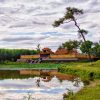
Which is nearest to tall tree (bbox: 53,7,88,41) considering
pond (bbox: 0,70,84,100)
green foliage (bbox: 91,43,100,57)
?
pond (bbox: 0,70,84,100)

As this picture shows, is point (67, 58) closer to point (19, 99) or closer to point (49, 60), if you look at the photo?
point (49, 60)

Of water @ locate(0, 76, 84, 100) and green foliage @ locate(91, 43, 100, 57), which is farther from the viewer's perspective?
green foliage @ locate(91, 43, 100, 57)

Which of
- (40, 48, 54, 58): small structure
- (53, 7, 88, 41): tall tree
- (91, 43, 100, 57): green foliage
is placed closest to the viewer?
(53, 7, 88, 41): tall tree

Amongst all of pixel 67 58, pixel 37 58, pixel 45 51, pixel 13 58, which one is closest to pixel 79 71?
pixel 67 58

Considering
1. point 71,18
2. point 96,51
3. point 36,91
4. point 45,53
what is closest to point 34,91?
point 36,91

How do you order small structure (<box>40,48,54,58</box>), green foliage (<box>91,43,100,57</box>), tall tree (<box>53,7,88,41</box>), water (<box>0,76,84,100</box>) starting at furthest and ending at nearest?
small structure (<box>40,48,54,58</box>) → green foliage (<box>91,43,100,57</box>) → tall tree (<box>53,7,88,41</box>) → water (<box>0,76,84,100</box>)

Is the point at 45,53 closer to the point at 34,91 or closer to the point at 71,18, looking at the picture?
the point at 71,18

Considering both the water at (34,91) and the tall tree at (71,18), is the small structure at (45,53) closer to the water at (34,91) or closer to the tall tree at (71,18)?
the tall tree at (71,18)

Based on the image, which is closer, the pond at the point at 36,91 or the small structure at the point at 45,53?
the pond at the point at 36,91

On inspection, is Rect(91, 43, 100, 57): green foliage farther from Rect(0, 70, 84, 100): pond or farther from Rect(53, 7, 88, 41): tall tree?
Rect(0, 70, 84, 100): pond

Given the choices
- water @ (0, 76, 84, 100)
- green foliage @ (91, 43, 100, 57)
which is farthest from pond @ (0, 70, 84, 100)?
green foliage @ (91, 43, 100, 57)

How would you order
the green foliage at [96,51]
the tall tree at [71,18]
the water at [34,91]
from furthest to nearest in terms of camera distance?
the green foliage at [96,51] → the tall tree at [71,18] → the water at [34,91]

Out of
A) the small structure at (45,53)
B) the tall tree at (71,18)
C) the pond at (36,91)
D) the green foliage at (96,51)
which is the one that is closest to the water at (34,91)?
the pond at (36,91)

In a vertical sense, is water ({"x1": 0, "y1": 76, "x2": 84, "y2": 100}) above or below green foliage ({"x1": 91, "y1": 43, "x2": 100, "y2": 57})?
below
